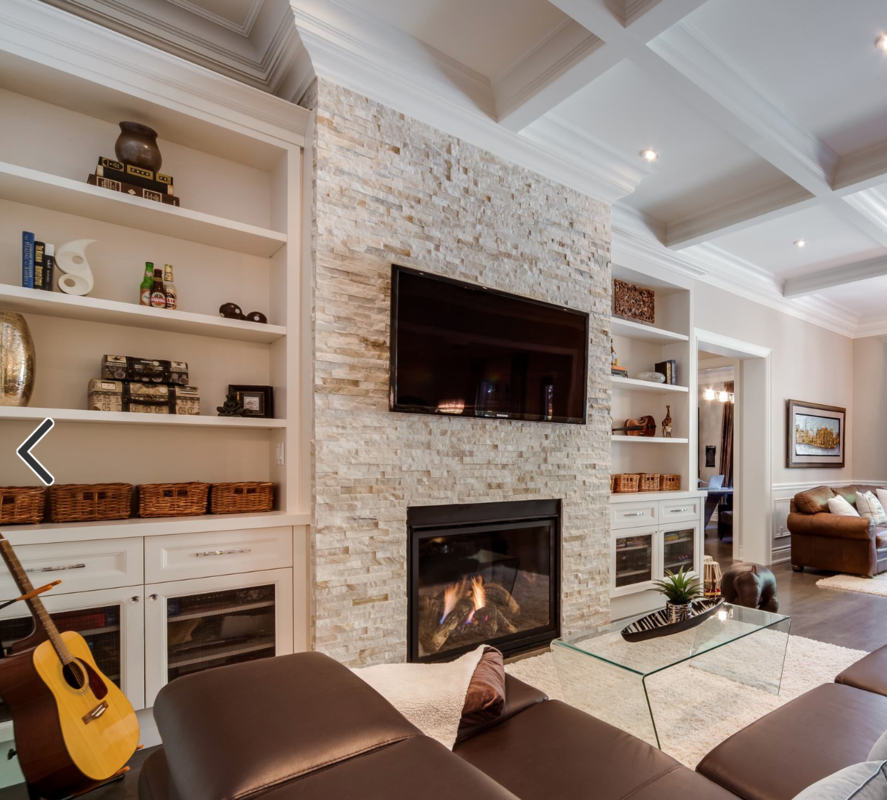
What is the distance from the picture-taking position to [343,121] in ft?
8.55

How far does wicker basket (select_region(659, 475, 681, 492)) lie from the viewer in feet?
15.0

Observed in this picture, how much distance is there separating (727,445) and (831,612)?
19.0ft

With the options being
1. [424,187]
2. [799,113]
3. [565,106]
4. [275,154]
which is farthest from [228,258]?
[799,113]

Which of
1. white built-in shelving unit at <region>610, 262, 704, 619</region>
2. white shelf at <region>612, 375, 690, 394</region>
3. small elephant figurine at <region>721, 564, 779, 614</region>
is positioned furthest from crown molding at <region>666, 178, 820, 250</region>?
small elephant figurine at <region>721, 564, 779, 614</region>

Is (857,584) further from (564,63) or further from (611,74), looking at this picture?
(564,63)

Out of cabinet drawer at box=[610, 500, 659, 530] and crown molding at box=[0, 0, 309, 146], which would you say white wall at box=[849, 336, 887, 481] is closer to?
cabinet drawer at box=[610, 500, 659, 530]

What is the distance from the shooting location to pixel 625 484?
423 cm

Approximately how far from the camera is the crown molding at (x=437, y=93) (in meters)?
2.45

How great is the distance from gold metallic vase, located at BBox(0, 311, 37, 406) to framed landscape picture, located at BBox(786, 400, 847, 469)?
22.5 feet

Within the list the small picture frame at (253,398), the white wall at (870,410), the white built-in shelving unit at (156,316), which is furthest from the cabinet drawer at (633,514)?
the white wall at (870,410)

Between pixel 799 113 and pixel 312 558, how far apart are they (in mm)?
3550

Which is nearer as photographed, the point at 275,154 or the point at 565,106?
the point at 275,154

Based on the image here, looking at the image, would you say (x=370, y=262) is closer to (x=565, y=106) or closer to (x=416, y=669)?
(x=565, y=106)

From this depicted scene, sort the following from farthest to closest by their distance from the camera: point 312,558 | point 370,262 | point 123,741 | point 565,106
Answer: point 565,106
point 370,262
point 312,558
point 123,741
